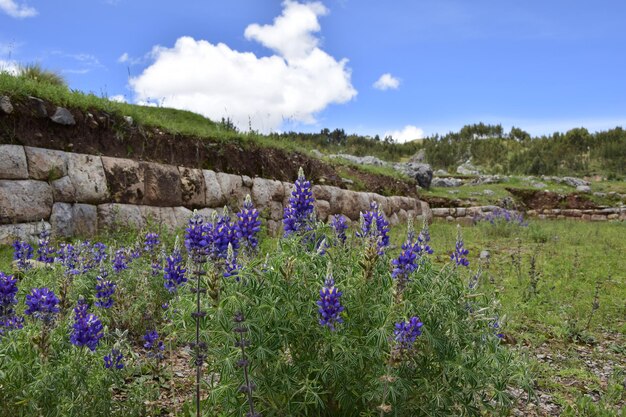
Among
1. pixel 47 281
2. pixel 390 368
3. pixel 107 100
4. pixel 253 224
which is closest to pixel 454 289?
pixel 390 368

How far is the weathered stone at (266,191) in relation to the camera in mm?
12148

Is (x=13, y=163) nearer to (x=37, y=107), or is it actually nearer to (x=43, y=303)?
(x=37, y=107)

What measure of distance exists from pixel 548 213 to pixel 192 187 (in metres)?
18.2

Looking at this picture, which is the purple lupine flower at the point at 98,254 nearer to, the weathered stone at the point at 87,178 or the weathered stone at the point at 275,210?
the weathered stone at the point at 87,178

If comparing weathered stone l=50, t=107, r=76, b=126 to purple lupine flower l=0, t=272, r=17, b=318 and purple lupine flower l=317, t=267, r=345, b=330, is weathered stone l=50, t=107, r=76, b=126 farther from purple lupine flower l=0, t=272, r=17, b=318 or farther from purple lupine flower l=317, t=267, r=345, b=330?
purple lupine flower l=317, t=267, r=345, b=330

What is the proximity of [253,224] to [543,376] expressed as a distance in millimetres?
3683

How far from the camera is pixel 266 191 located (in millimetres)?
12406

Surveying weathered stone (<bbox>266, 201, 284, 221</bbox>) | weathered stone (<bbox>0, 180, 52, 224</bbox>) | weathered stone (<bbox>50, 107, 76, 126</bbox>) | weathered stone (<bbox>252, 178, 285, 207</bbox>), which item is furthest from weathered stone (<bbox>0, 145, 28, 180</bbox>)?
weathered stone (<bbox>266, 201, 284, 221</bbox>)

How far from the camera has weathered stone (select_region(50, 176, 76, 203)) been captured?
340 inches

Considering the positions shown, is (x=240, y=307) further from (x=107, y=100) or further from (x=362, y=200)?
(x=362, y=200)

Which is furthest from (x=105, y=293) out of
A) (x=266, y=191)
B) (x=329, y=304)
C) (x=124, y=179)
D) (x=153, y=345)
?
(x=266, y=191)

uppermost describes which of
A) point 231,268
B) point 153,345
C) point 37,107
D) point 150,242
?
point 37,107

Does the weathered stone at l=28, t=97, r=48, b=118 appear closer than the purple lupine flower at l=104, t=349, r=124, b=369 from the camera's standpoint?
No

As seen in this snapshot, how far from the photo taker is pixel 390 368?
2.55 m
